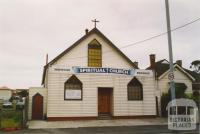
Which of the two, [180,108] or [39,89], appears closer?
[180,108]

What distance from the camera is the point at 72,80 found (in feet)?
85.6

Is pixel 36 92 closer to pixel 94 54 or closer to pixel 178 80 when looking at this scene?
pixel 94 54

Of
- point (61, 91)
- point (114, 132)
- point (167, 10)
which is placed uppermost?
point (167, 10)

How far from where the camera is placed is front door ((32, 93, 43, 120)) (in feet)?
87.9

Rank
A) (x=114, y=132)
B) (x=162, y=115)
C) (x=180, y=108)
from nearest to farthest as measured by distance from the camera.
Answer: (x=114, y=132) → (x=180, y=108) → (x=162, y=115)

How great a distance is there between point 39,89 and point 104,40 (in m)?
7.49

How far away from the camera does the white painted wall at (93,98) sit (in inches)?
997

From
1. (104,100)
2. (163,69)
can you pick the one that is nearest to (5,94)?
(163,69)

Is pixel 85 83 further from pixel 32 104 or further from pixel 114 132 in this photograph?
pixel 114 132

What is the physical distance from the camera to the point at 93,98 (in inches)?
1037

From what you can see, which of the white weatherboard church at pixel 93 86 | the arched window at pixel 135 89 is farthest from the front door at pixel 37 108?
the arched window at pixel 135 89

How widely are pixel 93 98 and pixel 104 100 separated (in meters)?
1.31

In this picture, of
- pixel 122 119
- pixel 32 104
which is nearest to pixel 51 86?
pixel 32 104

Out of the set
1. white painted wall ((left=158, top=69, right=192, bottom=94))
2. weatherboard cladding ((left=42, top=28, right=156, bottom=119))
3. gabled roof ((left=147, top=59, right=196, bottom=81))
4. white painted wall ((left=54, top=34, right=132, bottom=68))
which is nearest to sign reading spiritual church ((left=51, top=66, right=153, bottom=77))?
weatherboard cladding ((left=42, top=28, right=156, bottom=119))
